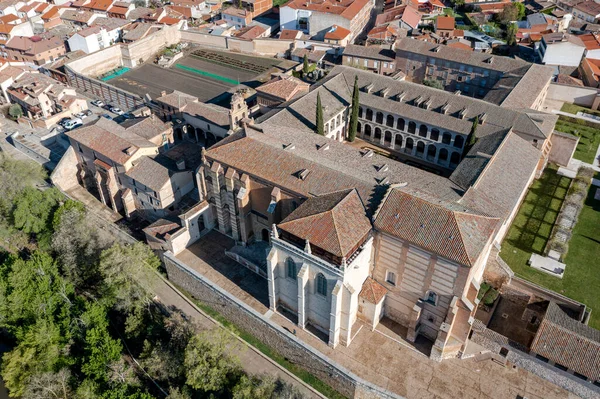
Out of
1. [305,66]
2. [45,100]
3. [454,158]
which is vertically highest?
[305,66]

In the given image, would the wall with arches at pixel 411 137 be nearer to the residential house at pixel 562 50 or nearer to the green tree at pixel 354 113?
the green tree at pixel 354 113

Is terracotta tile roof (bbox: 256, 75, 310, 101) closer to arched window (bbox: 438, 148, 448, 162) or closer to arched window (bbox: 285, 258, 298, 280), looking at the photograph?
arched window (bbox: 438, 148, 448, 162)

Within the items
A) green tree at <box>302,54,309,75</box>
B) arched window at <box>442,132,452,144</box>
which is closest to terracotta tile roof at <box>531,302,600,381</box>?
arched window at <box>442,132,452,144</box>

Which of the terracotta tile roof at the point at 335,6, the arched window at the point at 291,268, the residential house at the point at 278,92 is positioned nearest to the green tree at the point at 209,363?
the arched window at the point at 291,268

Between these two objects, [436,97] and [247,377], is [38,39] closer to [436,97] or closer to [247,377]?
[436,97]

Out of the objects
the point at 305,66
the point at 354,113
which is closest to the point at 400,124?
the point at 354,113

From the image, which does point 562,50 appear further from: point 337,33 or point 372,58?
point 337,33
